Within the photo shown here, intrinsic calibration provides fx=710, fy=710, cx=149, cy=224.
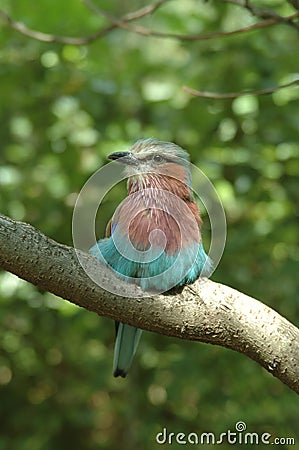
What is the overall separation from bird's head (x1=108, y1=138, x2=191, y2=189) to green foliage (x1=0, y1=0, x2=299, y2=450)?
4.33ft

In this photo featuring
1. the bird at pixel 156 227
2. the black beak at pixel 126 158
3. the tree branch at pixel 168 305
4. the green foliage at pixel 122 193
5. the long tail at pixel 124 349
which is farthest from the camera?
the green foliage at pixel 122 193

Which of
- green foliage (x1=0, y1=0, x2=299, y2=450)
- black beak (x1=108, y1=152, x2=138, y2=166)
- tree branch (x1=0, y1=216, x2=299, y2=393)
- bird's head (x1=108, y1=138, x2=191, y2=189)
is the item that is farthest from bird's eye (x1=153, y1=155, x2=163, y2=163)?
green foliage (x1=0, y1=0, x2=299, y2=450)

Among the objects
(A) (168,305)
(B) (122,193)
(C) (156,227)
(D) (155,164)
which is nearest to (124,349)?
(C) (156,227)

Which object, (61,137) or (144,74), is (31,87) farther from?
(144,74)

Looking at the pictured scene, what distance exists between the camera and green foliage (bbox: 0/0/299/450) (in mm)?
4508

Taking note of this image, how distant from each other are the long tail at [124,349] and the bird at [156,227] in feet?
1.78

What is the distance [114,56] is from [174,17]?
0.53 metres

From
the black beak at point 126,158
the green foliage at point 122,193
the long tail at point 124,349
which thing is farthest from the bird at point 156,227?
the green foliage at point 122,193

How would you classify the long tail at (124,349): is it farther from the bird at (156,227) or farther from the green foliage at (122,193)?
the green foliage at (122,193)

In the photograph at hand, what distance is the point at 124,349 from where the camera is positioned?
3.39 metres

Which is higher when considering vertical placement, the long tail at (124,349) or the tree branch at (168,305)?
→ the tree branch at (168,305)

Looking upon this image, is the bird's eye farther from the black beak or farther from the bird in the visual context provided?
the black beak

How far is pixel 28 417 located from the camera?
4840mm

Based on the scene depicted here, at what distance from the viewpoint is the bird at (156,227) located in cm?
277
